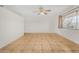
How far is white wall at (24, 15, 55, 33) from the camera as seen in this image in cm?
194

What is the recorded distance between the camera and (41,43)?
1.82m

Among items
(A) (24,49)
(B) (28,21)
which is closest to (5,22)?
(B) (28,21)

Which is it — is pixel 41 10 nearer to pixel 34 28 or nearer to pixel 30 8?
pixel 30 8

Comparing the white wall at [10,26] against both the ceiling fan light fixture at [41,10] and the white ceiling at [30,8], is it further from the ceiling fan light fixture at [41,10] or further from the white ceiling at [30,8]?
the ceiling fan light fixture at [41,10]

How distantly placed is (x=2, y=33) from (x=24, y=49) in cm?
45

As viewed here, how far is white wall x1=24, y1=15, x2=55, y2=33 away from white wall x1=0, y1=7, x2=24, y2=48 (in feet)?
0.37

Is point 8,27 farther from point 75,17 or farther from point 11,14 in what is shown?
point 75,17

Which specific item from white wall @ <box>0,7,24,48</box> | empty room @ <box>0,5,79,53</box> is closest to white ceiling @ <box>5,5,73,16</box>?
empty room @ <box>0,5,79,53</box>

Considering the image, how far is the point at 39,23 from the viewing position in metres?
2.05

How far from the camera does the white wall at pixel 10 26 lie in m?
1.73

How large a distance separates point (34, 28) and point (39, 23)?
16cm

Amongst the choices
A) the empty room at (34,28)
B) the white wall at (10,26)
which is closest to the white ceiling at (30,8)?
the empty room at (34,28)

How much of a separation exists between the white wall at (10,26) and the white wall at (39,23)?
0.11 meters
